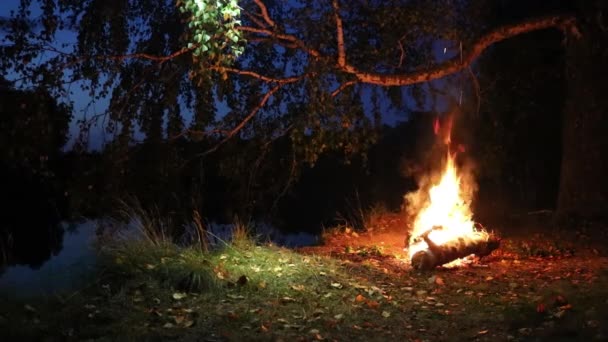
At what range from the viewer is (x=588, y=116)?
10570mm

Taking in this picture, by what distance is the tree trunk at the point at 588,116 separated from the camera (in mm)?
10336

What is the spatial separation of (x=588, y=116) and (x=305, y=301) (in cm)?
650

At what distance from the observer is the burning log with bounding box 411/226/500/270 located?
27.5 ft

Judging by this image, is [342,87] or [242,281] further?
[342,87]

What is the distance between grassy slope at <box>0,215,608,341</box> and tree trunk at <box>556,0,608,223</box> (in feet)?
7.07

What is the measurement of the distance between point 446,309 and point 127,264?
3237 millimetres

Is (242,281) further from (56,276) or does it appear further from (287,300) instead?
(56,276)

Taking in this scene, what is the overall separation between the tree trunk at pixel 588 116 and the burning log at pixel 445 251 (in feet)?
8.15

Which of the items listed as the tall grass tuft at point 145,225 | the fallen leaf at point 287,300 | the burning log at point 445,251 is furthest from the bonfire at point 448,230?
the tall grass tuft at point 145,225

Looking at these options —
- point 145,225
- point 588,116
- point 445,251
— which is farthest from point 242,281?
point 588,116

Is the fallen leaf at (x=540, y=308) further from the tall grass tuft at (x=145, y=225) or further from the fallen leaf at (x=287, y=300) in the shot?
the tall grass tuft at (x=145, y=225)

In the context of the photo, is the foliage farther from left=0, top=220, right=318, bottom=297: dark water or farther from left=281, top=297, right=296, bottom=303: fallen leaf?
left=281, top=297, right=296, bottom=303: fallen leaf

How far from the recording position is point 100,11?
9.08 meters

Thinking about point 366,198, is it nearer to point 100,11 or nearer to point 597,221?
point 597,221
